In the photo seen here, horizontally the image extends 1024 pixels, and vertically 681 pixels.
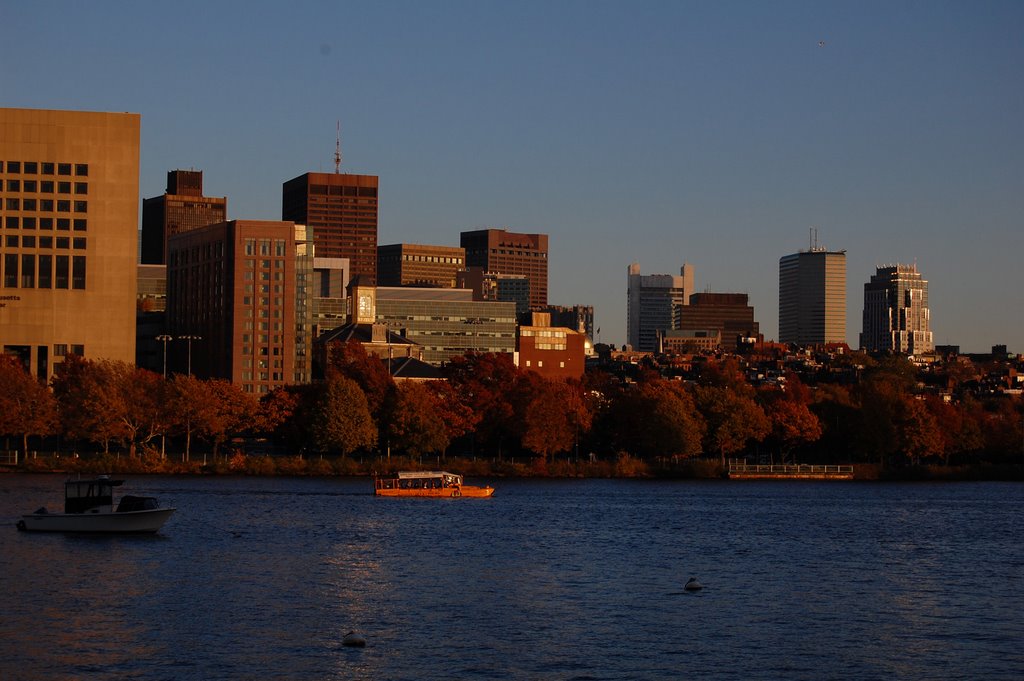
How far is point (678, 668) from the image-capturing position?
56.8 m

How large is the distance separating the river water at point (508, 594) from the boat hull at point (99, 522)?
1517 millimetres

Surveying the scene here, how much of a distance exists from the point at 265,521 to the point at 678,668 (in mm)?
56614

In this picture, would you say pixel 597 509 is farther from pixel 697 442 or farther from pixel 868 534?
pixel 697 442

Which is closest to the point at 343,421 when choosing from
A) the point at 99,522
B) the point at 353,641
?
the point at 99,522

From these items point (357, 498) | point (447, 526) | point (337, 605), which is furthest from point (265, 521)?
point (337, 605)

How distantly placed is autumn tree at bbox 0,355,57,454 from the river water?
132 ft

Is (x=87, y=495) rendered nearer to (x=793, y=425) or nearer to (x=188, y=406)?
(x=188, y=406)

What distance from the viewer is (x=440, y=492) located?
462 feet

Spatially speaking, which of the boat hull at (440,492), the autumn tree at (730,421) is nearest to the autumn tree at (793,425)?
the autumn tree at (730,421)

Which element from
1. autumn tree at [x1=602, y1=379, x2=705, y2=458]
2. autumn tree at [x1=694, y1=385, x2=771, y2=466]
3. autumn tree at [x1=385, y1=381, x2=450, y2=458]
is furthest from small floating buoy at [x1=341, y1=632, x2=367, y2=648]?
autumn tree at [x1=694, y1=385, x2=771, y2=466]

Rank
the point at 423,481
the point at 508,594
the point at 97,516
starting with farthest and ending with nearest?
the point at 423,481
the point at 97,516
the point at 508,594

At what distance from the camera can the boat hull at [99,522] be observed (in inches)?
3794

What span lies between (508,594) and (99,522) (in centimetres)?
3452

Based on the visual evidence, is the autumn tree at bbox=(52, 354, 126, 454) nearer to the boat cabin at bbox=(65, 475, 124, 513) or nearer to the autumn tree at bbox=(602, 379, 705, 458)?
the autumn tree at bbox=(602, 379, 705, 458)
